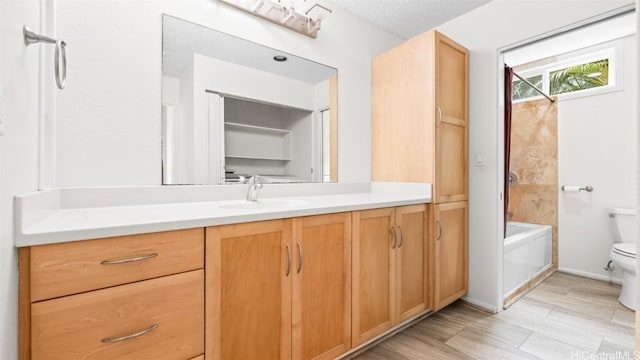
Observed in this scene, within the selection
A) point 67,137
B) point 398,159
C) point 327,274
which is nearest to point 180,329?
point 327,274

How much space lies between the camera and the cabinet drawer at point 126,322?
804mm

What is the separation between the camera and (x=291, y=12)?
1923 millimetres

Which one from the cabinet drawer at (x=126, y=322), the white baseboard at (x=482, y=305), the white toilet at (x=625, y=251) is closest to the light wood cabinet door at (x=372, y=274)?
the cabinet drawer at (x=126, y=322)

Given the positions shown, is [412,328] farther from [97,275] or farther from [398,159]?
[97,275]

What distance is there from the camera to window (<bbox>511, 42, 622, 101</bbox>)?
2.81 metres

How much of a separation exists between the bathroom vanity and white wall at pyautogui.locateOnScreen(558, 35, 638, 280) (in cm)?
224

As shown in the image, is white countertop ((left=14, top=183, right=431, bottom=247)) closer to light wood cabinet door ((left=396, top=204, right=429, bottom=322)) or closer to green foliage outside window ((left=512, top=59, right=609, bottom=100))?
light wood cabinet door ((left=396, top=204, right=429, bottom=322))

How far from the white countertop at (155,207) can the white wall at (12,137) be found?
0.19 feet

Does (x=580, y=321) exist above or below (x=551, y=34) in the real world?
below

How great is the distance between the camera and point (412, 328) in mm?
1920

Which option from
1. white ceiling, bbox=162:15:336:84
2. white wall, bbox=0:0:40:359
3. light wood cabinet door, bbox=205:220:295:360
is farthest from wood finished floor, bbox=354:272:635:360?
white ceiling, bbox=162:15:336:84

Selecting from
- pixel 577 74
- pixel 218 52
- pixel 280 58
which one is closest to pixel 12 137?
pixel 218 52

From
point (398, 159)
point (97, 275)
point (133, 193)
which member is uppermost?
point (398, 159)

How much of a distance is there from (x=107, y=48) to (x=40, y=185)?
2.36 ft
